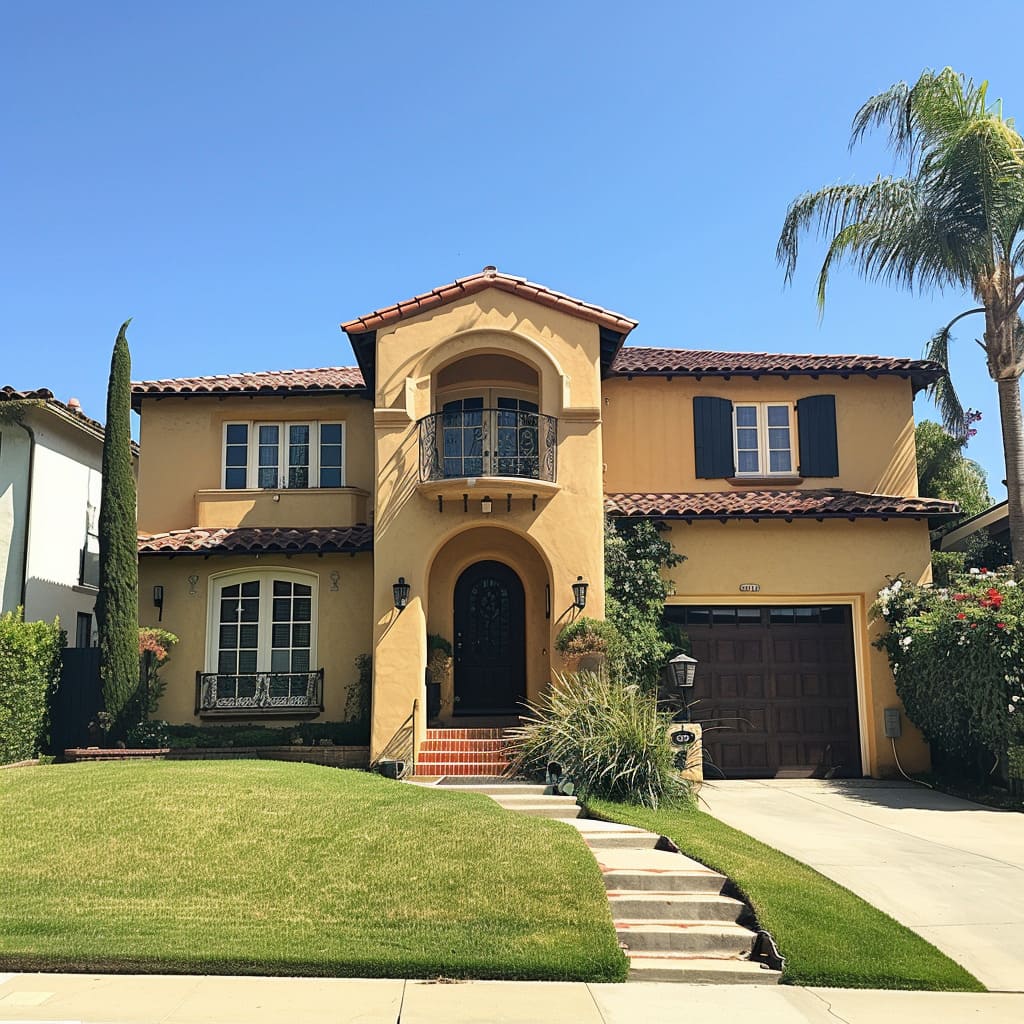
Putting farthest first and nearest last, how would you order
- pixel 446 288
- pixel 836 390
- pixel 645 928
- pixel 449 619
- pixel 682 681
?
pixel 836 390 < pixel 449 619 < pixel 446 288 < pixel 682 681 < pixel 645 928

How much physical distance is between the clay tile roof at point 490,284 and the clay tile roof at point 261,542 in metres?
3.71

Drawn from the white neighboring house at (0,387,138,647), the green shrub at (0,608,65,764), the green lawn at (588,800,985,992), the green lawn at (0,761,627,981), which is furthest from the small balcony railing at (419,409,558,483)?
the white neighboring house at (0,387,138,647)

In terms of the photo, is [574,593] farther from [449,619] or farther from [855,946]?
[855,946]

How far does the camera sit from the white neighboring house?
19062mm

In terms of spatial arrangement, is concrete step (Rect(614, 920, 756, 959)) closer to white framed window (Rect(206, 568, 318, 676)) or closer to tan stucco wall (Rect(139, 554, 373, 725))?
tan stucco wall (Rect(139, 554, 373, 725))

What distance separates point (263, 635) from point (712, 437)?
9338mm

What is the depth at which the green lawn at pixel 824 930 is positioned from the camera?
758 centimetres

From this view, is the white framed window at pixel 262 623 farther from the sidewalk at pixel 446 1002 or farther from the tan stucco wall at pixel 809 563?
the sidewalk at pixel 446 1002

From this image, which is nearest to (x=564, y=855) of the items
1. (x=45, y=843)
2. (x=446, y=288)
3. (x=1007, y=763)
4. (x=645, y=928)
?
(x=645, y=928)

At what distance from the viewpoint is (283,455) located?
19.6 m

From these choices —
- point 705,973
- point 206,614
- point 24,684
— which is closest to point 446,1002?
point 705,973

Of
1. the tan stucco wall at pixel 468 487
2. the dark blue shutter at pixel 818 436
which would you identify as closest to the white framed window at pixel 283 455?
the tan stucco wall at pixel 468 487

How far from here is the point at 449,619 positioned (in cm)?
1820

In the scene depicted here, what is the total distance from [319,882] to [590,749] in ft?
17.1
